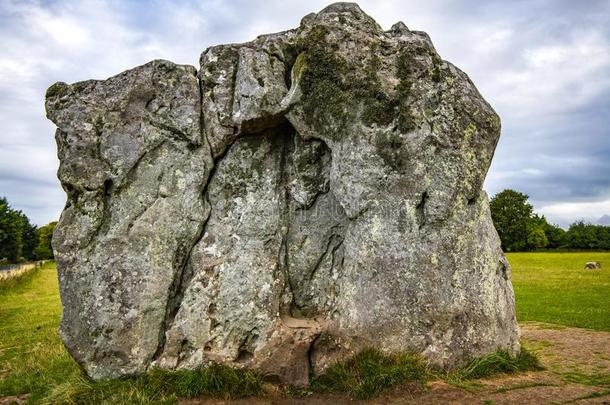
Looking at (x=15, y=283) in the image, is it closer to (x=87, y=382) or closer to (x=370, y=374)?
(x=87, y=382)

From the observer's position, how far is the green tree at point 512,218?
9512 cm

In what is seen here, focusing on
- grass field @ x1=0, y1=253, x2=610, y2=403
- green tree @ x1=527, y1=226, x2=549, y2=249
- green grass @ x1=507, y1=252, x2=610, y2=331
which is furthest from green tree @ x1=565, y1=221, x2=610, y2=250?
grass field @ x1=0, y1=253, x2=610, y2=403

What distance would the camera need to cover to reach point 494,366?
10.3 meters

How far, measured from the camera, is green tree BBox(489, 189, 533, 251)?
312 ft

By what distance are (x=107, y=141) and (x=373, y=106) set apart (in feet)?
19.8

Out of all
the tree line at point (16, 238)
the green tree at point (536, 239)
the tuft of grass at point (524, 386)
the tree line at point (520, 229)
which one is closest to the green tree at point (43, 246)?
the tree line at point (16, 238)

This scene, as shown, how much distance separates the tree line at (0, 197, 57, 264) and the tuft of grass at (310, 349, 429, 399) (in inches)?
2565

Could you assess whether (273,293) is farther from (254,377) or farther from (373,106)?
(373,106)

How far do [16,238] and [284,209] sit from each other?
277ft

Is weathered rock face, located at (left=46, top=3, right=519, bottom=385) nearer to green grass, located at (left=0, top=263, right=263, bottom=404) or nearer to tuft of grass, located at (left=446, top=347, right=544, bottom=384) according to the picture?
tuft of grass, located at (left=446, top=347, right=544, bottom=384)

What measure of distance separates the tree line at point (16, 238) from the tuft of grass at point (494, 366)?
66.6 meters

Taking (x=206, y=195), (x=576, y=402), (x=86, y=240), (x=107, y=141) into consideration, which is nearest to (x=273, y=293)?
(x=206, y=195)

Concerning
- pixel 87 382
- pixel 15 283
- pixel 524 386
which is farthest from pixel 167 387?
pixel 15 283

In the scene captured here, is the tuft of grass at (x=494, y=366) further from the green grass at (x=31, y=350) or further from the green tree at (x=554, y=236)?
the green tree at (x=554, y=236)
